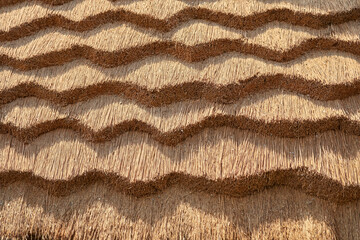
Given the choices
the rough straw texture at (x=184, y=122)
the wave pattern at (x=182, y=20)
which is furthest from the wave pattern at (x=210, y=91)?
the wave pattern at (x=182, y=20)

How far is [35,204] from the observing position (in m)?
1.04

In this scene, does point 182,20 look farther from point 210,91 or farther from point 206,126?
point 206,126

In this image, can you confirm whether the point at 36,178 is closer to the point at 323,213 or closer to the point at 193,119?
the point at 193,119

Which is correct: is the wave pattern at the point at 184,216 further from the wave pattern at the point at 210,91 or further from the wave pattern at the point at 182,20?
the wave pattern at the point at 182,20

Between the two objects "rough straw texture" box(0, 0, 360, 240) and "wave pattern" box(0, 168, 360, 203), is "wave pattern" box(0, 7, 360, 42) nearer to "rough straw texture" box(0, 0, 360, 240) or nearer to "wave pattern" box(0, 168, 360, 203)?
"rough straw texture" box(0, 0, 360, 240)

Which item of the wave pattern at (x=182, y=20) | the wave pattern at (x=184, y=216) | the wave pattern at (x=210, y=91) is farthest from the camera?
the wave pattern at (x=182, y=20)

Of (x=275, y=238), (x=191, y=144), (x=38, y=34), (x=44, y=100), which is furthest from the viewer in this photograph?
(x=38, y=34)

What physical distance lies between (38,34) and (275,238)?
107cm

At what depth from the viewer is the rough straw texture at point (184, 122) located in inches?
36.9

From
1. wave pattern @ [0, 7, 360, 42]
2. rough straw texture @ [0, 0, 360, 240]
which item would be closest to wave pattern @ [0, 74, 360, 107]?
rough straw texture @ [0, 0, 360, 240]

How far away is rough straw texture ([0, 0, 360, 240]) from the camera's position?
36.9 inches

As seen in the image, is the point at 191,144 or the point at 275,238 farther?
the point at 191,144

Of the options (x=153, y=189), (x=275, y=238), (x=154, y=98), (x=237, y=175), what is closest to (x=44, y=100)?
(x=154, y=98)

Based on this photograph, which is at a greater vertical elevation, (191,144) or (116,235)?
(191,144)
